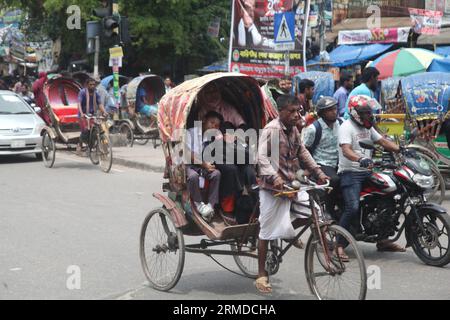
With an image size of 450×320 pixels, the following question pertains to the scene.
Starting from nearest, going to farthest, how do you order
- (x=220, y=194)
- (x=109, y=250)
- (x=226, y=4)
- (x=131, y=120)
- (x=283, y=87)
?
(x=220, y=194)
(x=109, y=250)
(x=283, y=87)
(x=131, y=120)
(x=226, y=4)

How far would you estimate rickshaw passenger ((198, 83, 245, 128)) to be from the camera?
21.8ft

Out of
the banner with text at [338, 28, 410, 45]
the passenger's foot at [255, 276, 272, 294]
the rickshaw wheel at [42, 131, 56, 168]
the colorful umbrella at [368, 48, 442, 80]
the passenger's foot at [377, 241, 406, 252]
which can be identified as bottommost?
the rickshaw wheel at [42, 131, 56, 168]

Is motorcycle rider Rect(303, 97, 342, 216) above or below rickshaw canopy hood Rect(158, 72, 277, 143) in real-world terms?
below

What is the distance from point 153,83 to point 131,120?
4.90 ft

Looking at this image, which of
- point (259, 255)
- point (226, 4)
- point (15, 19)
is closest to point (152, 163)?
point (259, 255)

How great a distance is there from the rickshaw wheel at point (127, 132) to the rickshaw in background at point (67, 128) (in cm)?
233

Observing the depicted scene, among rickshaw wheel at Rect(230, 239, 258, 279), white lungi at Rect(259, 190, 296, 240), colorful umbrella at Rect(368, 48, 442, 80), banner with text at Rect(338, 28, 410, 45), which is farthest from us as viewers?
banner with text at Rect(338, 28, 410, 45)

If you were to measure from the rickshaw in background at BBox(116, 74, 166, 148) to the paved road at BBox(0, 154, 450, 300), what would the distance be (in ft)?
24.6

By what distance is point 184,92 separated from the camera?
6.25m

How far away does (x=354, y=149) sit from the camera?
7145 millimetres

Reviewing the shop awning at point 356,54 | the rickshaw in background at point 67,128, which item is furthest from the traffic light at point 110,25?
the shop awning at point 356,54

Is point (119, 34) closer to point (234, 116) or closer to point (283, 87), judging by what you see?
point (283, 87)

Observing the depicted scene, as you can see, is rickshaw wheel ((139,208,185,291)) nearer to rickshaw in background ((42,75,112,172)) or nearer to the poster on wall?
rickshaw in background ((42,75,112,172))

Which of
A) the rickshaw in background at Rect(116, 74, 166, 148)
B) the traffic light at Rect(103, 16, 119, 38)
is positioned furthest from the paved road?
the rickshaw in background at Rect(116, 74, 166, 148)
